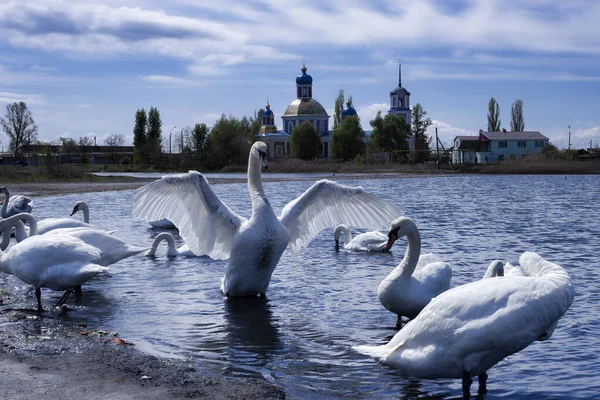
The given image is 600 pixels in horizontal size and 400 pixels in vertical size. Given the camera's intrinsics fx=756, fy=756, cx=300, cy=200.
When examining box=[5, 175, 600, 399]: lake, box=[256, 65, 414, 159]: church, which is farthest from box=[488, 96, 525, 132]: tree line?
box=[5, 175, 600, 399]: lake

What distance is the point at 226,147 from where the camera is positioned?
323 feet

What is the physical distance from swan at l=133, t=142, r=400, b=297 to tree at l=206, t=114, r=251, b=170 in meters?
87.4

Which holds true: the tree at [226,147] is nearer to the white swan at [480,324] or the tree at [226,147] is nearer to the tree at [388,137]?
the tree at [388,137]

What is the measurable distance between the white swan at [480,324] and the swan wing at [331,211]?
14.9ft

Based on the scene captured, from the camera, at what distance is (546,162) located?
82375mm

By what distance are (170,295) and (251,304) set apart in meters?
1.33

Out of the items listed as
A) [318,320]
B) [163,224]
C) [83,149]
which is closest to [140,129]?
[83,149]

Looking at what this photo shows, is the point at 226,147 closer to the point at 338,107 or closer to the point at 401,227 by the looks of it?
the point at 338,107

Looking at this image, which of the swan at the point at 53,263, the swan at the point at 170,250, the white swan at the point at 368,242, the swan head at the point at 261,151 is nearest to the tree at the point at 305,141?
the white swan at the point at 368,242

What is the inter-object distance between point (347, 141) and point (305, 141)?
7532 millimetres

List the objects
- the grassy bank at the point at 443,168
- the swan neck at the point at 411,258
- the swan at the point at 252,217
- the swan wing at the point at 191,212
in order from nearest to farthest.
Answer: the swan neck at the point at 411,258
the swan at the point at 252,217
the swan wing at the point at 191,212
the grassy bank at the point at 443,168

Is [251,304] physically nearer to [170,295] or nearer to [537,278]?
[170,295]

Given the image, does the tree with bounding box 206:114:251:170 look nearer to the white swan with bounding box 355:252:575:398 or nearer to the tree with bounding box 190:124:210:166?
the tree with bounding box 190:124:210:166

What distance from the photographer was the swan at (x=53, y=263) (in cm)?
913
